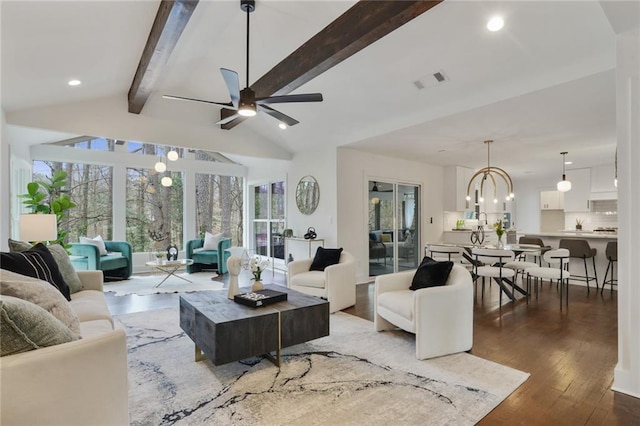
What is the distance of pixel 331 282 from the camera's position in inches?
169

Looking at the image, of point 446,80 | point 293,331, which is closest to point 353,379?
point 293,331

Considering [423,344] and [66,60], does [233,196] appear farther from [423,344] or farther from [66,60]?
[423,344]

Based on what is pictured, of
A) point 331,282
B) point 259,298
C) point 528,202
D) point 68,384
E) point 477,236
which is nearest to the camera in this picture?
point 68,384

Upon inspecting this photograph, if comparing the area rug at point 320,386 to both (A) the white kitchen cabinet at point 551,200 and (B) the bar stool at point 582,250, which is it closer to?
(B) the bar stool at point 582,250

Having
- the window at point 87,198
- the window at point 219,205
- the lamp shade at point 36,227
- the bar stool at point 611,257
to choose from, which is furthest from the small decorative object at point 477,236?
the window at point 87,198

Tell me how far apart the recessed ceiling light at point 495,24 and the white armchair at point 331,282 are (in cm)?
302

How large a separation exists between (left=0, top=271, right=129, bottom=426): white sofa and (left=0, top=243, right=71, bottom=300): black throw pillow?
149 centimetres

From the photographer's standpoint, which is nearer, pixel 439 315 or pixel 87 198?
pixel 439 315

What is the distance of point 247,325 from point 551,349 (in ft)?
9.17

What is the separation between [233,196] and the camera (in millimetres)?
8891

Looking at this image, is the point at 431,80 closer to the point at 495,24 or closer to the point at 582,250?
the point at 495,24

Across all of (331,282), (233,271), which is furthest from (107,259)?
(331,282)

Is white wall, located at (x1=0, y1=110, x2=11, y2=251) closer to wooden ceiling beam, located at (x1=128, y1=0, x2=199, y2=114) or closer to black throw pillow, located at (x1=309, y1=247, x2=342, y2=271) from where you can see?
wooden ceiling beam, located at (x1=128, y1=0, x2=199, y2=114)

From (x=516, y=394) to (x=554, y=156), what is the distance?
20.2 ft
